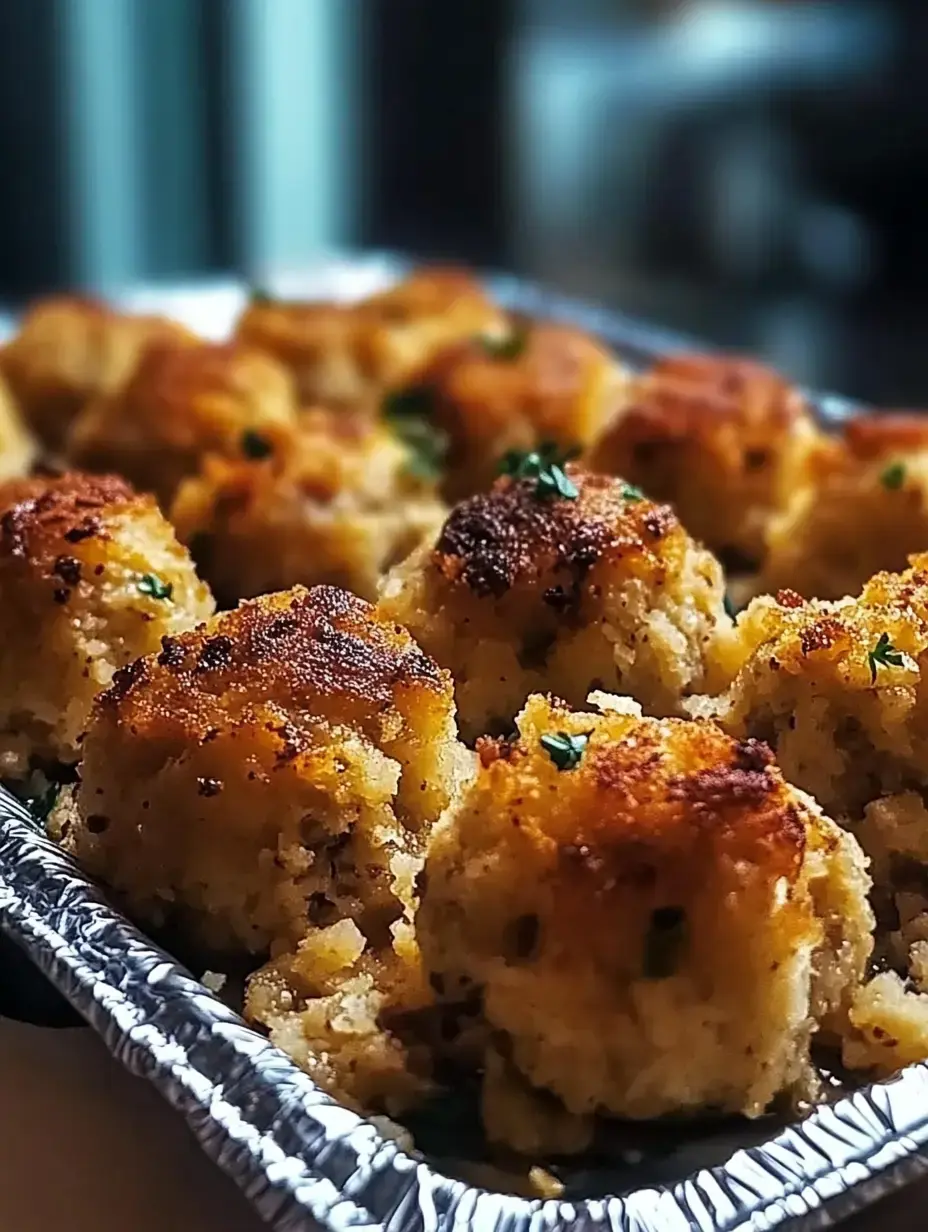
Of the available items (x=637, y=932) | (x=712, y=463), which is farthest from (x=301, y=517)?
(x=637, y=932)

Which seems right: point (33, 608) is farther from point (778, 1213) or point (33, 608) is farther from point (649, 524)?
point (778, 1213)

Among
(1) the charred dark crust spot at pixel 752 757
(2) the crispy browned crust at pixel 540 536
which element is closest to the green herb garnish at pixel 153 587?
(2) the crispy browned crust at pixel 540 536

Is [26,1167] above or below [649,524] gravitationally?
below

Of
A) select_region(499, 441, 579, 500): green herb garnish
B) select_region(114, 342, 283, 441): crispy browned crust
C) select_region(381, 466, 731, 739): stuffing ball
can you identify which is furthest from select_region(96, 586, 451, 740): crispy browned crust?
select_region(114, 342, 283, 441): crispy browned crust

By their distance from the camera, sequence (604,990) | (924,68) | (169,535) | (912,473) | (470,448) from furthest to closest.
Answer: (924,68), (470,448), (912,473), (169,535), (604,990)

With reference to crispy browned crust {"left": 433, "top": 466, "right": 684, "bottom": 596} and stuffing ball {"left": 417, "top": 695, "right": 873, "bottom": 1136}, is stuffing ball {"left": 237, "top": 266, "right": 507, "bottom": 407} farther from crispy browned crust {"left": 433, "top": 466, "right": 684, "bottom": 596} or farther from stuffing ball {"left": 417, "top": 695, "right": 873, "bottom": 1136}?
stuffing ball {"left": 417, "top": 695, "right": 873, "bottom": 1136}

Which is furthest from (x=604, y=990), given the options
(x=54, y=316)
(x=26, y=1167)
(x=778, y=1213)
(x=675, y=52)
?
(x=675, y=52)

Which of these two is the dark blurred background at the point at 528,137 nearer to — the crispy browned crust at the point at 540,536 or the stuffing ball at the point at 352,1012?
the crispy browned crust at the point at 540,536
